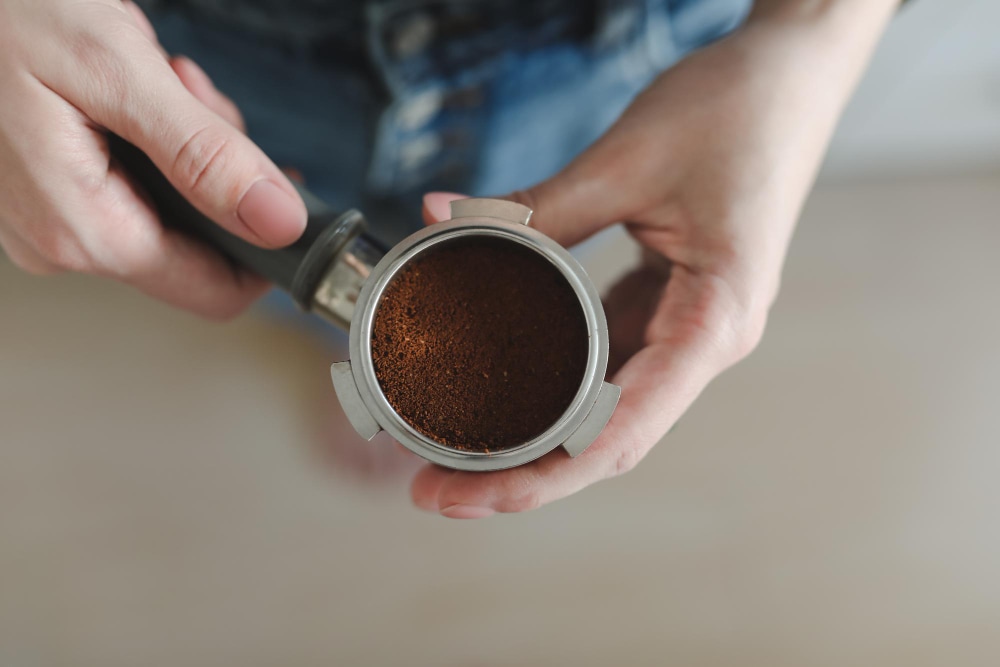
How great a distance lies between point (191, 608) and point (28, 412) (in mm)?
472

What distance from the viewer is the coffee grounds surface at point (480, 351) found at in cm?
47

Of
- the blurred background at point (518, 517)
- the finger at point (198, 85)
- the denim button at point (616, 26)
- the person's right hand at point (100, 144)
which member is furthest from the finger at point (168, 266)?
the blurred background at point (518, 517)

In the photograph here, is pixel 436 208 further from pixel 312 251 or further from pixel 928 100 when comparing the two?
pixel 928 100

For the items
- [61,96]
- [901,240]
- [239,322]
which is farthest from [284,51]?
[901,240]

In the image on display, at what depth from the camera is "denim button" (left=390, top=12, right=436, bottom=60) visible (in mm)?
656

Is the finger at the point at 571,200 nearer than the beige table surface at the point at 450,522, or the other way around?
the finger at the point at 571,200

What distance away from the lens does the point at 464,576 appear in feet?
4.17

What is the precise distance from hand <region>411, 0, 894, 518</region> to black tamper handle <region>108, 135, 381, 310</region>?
8cm

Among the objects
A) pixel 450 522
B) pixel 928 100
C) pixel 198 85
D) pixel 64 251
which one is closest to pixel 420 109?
pixel 198 85

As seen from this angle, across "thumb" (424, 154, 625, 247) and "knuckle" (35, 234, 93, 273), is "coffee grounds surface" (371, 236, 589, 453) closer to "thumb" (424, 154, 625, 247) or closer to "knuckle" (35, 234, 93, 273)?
"thumb" (424, 154, 625, 247)

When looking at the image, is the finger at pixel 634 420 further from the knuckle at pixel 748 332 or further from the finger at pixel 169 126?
the finger at pixel 169 126

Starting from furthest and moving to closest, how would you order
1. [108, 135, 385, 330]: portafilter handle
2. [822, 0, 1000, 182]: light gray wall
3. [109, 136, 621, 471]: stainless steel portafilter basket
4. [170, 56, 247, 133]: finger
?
1. [822, 0, 1000, 182]: light gray wall
2. [170, 56, 247, 133]: finger
3. [108, 135, 385, 330]: portafilter handle
4. [109, 136, 621, 471]: stainless steel portafilter basket

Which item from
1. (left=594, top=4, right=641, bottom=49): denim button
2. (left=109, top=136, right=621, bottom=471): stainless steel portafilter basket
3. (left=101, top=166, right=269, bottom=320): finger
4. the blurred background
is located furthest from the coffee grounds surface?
the blurred background

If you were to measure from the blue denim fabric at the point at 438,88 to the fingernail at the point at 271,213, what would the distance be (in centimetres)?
20
